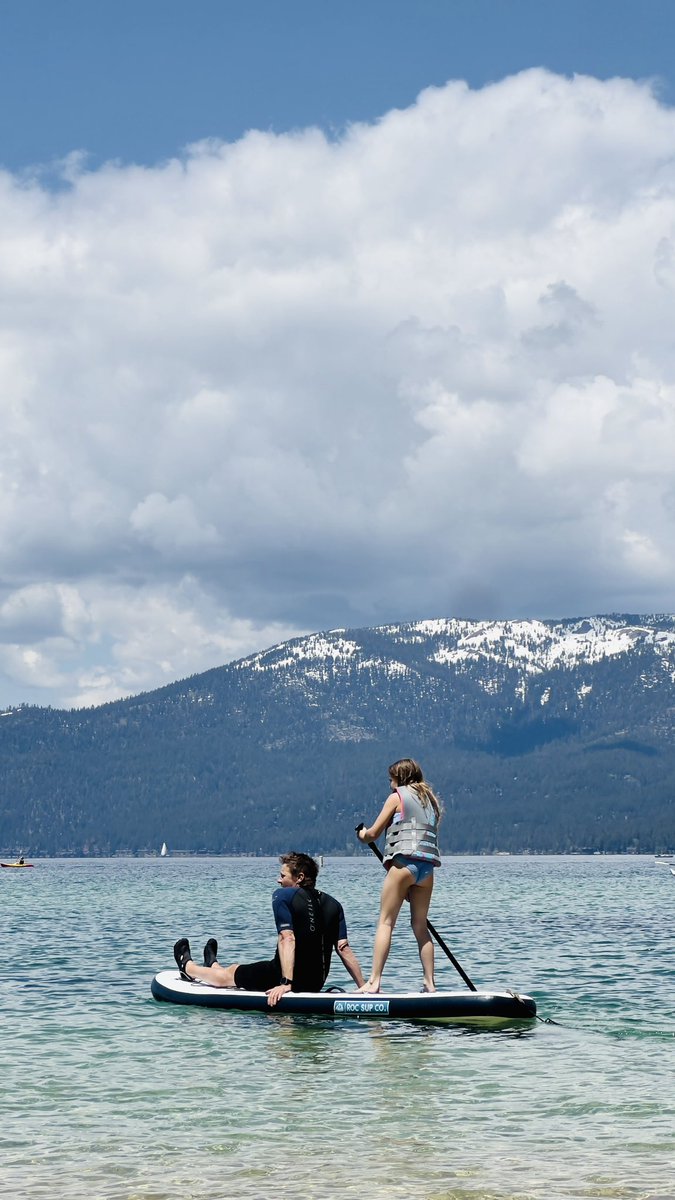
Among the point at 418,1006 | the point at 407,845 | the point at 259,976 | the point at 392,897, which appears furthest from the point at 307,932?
the point at 407,845

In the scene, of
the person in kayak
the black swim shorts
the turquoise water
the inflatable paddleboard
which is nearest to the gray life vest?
the person in kayak

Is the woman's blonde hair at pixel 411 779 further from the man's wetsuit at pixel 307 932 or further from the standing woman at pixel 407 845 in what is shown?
the man's wetsuit at pixel 307 932

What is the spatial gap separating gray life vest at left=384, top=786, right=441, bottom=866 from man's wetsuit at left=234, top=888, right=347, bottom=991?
1.37 meters

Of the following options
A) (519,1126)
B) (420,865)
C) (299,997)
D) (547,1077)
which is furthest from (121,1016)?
(519,1126)

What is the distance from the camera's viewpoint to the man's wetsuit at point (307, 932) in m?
21.2

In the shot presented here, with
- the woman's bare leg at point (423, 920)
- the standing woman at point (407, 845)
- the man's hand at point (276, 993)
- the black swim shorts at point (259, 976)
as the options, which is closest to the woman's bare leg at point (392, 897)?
the standing woman at point (407, 845)

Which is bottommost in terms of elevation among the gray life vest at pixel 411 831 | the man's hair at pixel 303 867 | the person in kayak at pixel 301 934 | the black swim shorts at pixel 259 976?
the black swim shorts at pixel 259 976

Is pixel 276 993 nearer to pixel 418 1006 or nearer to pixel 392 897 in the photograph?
pixel 418 1006

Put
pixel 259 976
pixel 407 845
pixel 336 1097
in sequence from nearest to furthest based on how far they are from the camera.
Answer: pixel 336 1097, pixel 407 845, pixel 259 976

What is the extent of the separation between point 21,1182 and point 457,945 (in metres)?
29.7

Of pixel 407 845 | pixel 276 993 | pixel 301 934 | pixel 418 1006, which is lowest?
pixel 418 1006

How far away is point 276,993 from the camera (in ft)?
70.2

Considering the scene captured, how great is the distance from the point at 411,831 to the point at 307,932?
2421mm

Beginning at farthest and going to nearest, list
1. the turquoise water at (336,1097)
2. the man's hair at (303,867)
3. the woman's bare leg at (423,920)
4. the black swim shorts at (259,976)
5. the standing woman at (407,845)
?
1. the black swim shorts at (259,976)
2. the man's hair at (303,867)
3. the woman's bare leg at (423,920)
4. the standing woman at (407,845)
5. the turquoise water at (336,1097)
